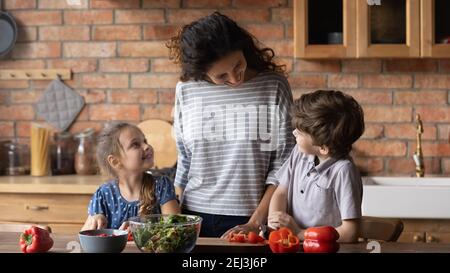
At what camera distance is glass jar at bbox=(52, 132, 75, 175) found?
3.93m

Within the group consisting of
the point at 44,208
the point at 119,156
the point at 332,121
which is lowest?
the point at 44,208

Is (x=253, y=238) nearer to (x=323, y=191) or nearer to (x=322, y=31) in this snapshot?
(x=323, y=191)

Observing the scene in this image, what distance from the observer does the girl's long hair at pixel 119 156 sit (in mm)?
2379

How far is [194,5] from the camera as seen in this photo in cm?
390

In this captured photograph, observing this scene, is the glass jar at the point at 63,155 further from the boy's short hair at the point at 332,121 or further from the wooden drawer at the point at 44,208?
the boy's short hair at the point at 332,121

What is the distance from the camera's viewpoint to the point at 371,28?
362 centimetres

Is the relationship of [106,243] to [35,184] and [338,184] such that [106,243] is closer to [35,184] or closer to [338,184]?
[338,184]

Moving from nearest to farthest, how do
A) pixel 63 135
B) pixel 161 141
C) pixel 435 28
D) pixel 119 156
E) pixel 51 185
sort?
pixel 119 156 < pixel 51 185 < pixel 435 28 < pixel 161 141 < pixel 63 135

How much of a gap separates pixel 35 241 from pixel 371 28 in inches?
90.1

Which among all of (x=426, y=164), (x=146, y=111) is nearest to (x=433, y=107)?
(x=426, y=164)

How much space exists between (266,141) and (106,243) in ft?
2.49

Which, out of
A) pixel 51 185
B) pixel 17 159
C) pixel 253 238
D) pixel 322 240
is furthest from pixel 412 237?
pixel 17 159

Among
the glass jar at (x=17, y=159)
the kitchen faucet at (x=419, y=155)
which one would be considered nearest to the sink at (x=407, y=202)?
the kitchen faucet at (x=419, y=155)

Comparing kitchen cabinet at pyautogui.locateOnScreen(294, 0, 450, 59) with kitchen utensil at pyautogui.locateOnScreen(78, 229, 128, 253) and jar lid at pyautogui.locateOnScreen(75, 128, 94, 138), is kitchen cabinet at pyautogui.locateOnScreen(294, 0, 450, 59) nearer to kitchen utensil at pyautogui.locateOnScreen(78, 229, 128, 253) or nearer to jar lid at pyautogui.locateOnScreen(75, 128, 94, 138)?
jar lid at pyautogui.locateOnScreen(75, 128, 94, 138)
